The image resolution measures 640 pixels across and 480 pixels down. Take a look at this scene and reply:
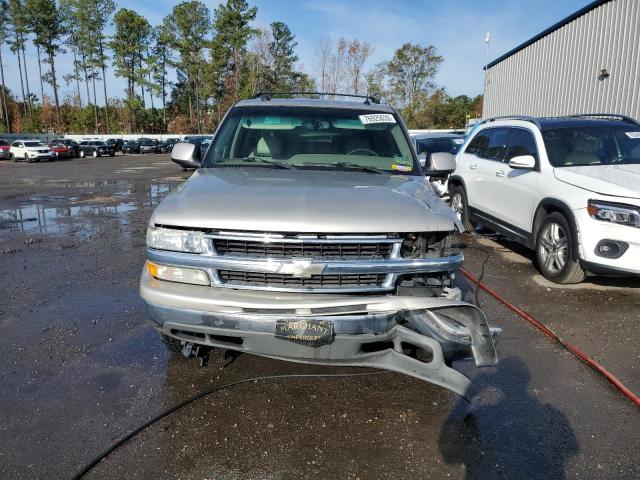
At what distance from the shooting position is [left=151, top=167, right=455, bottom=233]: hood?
275cm

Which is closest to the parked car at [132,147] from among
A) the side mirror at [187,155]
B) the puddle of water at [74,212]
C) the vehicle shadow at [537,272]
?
the puddle of water at [74,212]

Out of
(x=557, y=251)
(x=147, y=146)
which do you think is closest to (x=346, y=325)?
(x=557, y=251)

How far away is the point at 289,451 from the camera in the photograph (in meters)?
2.71

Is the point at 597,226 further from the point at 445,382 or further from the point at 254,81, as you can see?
the point at 254,81

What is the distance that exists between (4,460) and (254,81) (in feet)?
198

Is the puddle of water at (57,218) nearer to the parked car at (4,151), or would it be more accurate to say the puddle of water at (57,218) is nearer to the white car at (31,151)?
the white car at (31,151)

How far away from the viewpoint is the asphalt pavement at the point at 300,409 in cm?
259

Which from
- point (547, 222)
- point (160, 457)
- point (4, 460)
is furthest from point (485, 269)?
point (4, 460)

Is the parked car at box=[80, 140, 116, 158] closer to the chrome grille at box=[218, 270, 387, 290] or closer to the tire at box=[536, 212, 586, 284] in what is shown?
the tire at box=[536, 212, 586, 284]

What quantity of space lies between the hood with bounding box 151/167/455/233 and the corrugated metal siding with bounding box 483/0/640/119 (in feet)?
44.1

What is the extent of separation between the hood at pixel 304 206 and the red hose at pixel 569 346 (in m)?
1.68

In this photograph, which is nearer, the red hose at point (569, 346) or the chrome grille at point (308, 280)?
the chrome grille at point (308, 280)

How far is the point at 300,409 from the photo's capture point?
3.12 m

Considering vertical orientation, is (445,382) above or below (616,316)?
above
